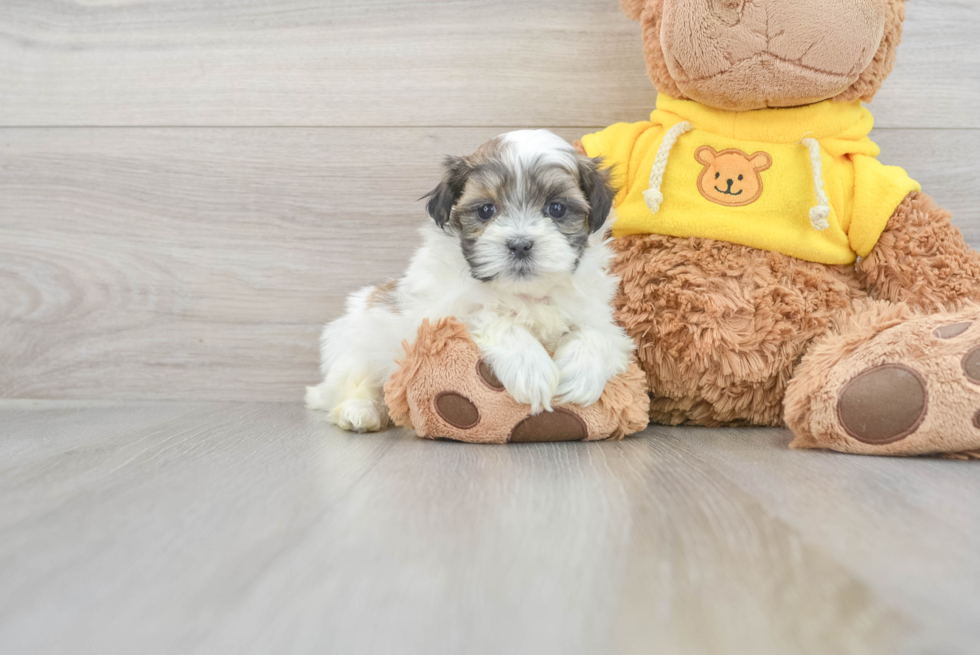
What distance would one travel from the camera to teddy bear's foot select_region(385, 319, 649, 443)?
1.26m

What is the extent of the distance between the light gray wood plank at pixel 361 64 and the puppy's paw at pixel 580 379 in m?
0.77

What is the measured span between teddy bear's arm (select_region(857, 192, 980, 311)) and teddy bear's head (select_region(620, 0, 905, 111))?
27cm

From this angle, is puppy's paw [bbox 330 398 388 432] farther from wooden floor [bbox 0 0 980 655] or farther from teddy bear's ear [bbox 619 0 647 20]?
teddy bear's ear [bbox 619 0 647 20]

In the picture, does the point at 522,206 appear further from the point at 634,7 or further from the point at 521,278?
the point at 634,7

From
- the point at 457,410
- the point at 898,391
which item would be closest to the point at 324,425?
the point at 457,410

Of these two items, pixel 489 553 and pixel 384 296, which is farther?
pixel 384 296

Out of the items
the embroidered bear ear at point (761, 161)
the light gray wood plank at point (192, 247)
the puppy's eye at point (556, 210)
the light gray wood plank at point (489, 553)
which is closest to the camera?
the light gray wood plank at point (489, 553)

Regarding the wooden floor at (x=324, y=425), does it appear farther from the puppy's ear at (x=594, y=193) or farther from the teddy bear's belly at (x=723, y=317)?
the puppy's ear at (x=594, y=193)

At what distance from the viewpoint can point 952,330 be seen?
1.16 m

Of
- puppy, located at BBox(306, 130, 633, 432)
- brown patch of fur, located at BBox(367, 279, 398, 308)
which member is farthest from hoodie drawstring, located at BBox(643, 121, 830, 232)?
brown patch of fur, located at BBox(367, 279, 398, 308)

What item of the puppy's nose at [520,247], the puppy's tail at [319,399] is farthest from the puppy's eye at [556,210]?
the puppy's tail at [319,399]

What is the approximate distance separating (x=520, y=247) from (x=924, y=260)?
0.79 m

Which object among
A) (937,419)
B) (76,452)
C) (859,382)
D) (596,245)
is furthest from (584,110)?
(76,452)

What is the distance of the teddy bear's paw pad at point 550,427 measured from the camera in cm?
127
